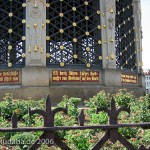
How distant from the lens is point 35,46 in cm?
1405

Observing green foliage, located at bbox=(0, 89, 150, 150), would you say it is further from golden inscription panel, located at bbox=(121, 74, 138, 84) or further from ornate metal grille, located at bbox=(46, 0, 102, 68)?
golden inscription panel, located at bbox=(121, 74, 138, 84)

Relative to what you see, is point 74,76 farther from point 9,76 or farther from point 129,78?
point 129,78

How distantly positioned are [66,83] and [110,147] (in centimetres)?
822

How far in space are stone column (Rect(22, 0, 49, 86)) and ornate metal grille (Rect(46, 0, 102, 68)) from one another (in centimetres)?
60

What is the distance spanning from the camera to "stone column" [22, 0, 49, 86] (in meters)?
13.8

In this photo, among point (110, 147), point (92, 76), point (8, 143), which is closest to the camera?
point (8, 143)

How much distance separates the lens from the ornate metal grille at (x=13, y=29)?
1477cm

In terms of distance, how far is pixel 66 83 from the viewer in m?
14.4

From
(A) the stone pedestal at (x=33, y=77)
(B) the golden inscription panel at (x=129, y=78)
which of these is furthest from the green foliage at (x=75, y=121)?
(B) the golden inscription panel at (x=129, y=78)

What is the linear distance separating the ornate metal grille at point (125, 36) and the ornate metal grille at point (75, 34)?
1.79 meters

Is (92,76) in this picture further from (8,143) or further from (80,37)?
(8,143)

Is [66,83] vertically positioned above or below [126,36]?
below

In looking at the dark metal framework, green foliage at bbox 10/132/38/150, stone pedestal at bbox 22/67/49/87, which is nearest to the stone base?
stone pedestal at bbox 22/67/49/87

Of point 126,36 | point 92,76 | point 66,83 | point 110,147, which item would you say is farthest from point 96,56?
point 110,147
